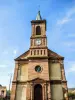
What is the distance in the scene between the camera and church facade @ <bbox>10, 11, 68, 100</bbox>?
82.4 ft

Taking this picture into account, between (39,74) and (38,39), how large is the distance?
740 centimetres

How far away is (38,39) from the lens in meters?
30.4

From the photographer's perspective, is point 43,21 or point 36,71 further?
point 43,21

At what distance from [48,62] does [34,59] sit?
2620 millimetres

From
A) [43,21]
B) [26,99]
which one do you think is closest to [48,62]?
[26,99]

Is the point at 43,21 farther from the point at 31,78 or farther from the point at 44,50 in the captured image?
the point at 31,78

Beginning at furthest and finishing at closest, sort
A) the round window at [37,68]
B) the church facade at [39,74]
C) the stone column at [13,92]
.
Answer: the round window at [37,68]
the stone column at [13,92]
the church facade at [39,74]

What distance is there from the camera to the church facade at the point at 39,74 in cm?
2512

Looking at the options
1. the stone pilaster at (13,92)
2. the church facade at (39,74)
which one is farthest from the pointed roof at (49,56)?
the stone pilaster at (13,92)

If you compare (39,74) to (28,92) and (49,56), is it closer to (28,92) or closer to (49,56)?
(28,92)

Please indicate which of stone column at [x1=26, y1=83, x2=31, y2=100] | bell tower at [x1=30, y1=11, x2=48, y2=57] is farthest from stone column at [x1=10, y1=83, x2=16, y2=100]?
bell tower at [x1=30, y1=11, x2=48, y2=57]

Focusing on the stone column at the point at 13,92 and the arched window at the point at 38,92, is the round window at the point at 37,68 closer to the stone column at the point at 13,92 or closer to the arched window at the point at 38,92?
the arched window at the point at 38,92

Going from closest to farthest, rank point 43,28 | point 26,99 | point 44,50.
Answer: point 26,99, point 44,50, point 43,28

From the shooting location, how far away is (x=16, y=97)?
1003 inches
